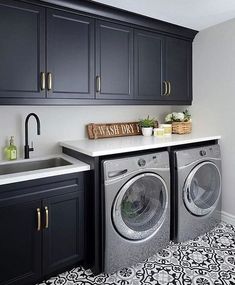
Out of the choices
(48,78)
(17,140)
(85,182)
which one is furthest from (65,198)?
(48,78)

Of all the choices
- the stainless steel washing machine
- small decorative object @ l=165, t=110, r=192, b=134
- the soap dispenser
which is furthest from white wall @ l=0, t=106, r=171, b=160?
the stainless steel washing machine

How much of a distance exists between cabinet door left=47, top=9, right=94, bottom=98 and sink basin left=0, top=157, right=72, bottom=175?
23.9 inches

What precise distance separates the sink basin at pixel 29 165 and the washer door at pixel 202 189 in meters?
1.21

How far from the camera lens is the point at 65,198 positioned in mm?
1834

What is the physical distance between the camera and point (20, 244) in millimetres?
1680

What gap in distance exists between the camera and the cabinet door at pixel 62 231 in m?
1.78

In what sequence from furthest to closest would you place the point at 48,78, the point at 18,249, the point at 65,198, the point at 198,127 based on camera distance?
the point at 198,127 < the point at 48,78 < the point at 65,198 < the point at 18,249

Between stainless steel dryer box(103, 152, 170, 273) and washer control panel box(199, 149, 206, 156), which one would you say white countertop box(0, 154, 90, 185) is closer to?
stainless steel dryer box(103, 152, 170, 273)

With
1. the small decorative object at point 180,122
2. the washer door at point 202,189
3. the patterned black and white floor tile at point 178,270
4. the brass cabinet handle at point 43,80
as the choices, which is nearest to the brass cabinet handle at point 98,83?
the brass cabinet handle at point 43,80

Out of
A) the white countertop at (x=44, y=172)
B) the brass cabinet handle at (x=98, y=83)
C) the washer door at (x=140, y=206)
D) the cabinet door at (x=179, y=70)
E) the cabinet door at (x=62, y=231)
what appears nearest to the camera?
the white countertop at (x=44, y=172)

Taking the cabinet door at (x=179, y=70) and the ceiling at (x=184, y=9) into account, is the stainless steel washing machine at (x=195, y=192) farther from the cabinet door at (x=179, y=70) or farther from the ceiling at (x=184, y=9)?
the ceiling at (x=184, y=9)

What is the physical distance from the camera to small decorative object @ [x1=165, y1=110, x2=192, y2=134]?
9.41 feet

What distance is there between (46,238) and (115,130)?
1371 millimetres

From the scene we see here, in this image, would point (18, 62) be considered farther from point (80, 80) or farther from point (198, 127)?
point (198, 127)
